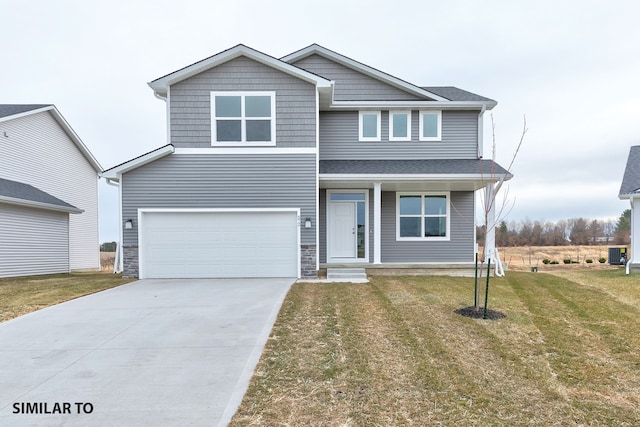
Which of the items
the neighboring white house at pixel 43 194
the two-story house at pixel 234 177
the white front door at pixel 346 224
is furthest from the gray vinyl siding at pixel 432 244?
the neighboring white house at pixel 43 194

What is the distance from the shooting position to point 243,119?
34.0 feet

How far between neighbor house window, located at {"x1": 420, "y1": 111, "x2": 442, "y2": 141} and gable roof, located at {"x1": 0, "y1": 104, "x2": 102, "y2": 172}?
16.0 meters

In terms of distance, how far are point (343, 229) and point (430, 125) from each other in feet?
15.7

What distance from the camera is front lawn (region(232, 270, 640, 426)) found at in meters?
3.04

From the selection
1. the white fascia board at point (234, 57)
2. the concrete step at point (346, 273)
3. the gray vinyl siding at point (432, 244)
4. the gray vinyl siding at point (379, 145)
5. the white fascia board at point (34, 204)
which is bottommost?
the concrete step at point (346, 273)

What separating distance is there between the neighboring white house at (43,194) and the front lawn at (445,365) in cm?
1214

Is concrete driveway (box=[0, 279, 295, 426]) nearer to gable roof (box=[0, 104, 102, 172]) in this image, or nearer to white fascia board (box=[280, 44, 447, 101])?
white fascia board (box=[280, 44, 447, 101])

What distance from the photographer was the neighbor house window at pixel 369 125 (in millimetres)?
12320

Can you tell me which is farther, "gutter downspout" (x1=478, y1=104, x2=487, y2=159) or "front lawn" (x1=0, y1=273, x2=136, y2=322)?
"gutter downspout" (x1=478, y1=104, x2=487, y2=159)

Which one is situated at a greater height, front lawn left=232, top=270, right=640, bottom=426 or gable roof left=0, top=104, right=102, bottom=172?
gable roof left=0, top=104, right=102, bottom=172

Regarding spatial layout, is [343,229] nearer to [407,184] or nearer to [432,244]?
[407,184]

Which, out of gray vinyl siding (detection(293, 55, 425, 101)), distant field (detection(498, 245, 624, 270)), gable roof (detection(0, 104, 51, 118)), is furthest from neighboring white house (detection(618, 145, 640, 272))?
gable roof (detection(0, 104, 51, 118))

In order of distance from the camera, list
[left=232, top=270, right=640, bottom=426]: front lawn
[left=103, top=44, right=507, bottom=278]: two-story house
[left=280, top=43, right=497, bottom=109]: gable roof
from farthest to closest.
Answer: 1. [left=280, top=43, right=497, bottom=109]: gable roof
2. [left=103, top=44, right=507, bottom=278]: two-story house
3. [left=232, top=270, right=640, bottom=426]: front lawn

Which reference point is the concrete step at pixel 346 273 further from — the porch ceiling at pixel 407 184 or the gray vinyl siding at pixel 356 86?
the gray vinyl siding at pixel 356 86
